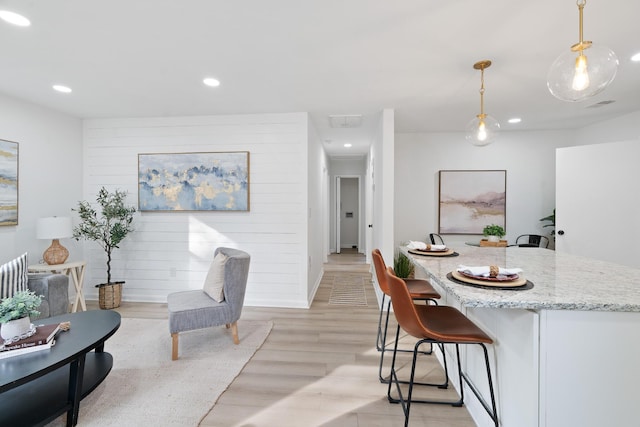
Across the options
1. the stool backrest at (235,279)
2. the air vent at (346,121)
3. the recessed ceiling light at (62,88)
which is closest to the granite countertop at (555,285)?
the stool backrest at (235,279)

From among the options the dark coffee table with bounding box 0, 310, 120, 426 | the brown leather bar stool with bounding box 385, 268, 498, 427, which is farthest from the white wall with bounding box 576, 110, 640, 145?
the dark coffee table with bounding box 0, 310, 120, 426

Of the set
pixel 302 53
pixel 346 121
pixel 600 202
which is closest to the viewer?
pixel 302 53

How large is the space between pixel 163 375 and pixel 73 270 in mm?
2084

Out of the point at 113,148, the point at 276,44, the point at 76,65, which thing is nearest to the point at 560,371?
the point at 276,44

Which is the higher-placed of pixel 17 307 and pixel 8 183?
pixel 8 183

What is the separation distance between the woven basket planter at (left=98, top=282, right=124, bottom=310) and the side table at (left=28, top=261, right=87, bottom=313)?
22 centimetres

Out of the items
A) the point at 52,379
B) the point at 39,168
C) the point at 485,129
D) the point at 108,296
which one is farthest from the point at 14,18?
the point at 485,129

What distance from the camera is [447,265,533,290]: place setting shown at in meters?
1.33

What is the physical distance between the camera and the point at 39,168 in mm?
3527

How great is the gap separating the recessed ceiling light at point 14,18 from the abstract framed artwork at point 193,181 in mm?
2031

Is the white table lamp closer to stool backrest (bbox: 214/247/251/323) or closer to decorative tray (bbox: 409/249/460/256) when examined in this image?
stool backrest (bbox: 214/247/251/323)

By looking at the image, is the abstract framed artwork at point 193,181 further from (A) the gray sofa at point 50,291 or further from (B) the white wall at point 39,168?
(A) the gray sofa at point 50,291

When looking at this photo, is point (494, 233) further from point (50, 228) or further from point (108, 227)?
point (50, 228)

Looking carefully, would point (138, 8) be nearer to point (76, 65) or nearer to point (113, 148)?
point (76, 65)
